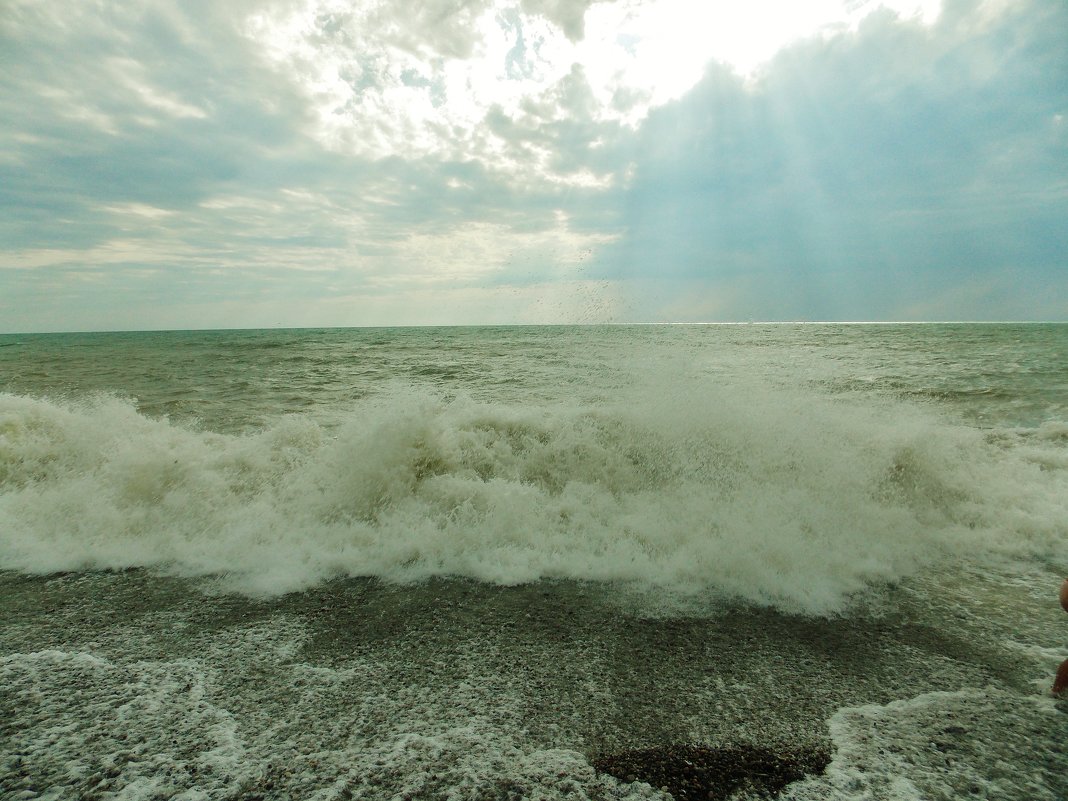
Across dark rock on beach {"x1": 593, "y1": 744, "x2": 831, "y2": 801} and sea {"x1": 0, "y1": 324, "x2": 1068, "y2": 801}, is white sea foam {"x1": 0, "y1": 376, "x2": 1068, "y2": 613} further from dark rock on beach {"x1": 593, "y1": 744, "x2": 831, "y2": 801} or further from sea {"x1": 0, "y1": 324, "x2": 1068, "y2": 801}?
dark rock on beach {"x1": 593, "y1": 744, "x2": 831, "y2": 801}

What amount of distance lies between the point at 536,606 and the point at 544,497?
1909 mm

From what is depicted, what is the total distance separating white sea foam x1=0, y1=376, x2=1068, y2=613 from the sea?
3 centimetres

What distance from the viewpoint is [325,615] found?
355 cm

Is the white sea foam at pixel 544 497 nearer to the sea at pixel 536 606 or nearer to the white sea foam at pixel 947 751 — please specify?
the sea at pixel 536 606

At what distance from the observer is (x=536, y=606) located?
12.1 feet

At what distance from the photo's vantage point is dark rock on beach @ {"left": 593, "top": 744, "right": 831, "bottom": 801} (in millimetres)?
2135

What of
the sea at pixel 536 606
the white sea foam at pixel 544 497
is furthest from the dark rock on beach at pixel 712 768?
the white sea foam at pixel 544 497

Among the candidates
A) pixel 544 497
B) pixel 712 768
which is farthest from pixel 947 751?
pixel 544 497

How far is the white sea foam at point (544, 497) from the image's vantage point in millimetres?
4254

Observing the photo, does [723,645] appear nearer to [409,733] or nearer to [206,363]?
[409,733]

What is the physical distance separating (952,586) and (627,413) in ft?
12.7

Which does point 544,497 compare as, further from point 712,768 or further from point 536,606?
point 712,768

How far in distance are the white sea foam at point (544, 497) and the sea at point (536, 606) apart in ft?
0.11

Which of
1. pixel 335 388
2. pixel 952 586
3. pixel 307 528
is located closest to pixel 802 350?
pixel 335 388
